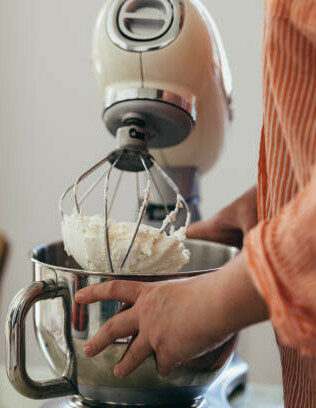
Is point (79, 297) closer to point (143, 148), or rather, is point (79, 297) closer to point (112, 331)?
point (112, 331)

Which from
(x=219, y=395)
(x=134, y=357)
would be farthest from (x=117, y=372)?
(x=219, y=395)

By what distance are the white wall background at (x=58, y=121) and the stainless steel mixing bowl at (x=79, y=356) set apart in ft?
2.31

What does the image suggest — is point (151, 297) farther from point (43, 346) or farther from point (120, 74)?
point (120, 74)

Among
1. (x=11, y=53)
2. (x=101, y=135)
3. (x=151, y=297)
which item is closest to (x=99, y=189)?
(x=101, y=135)

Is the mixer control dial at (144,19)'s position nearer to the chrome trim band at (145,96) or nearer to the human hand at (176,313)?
the chrome trim band at (145,96)

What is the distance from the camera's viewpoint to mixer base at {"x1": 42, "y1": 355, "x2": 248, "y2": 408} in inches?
17.0

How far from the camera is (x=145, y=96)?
0.47 m

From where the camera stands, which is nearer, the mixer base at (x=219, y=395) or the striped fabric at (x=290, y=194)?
the striped fabric at (x=290, y=194)

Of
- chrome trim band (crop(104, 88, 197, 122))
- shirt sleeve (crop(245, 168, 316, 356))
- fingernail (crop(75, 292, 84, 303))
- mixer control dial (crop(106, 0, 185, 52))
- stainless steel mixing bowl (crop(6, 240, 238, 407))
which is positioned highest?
mixer control dial (crop(106, 0, 185, 52))

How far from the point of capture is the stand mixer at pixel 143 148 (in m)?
0.38

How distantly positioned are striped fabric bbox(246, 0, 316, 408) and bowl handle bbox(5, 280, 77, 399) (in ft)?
0.52

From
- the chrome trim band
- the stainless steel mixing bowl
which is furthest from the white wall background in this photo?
the stainless steel mixing bowl

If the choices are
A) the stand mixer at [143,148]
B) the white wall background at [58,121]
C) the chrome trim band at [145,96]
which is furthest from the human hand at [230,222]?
the white wall background at [58,121]

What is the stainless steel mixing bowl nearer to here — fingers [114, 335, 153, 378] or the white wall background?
fingers [114, 335, 153, 378]
